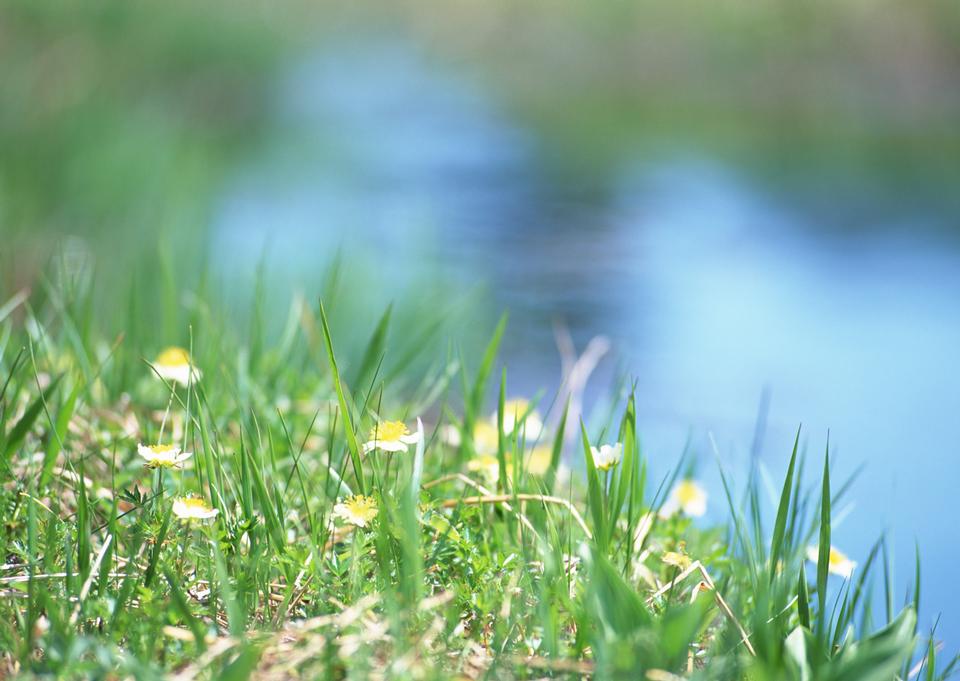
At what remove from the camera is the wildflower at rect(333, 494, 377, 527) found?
1.00m

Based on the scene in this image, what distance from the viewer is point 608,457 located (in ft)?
3.91

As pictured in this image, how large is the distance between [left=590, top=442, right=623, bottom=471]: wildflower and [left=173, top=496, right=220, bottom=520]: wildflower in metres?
0.41

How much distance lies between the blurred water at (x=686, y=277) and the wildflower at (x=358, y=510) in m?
1.49

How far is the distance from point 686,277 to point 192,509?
4.72m

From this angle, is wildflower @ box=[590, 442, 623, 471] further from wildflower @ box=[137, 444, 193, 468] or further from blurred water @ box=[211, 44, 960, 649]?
blurred water @ box=[211, 44, 960, 649]

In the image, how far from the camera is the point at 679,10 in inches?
424

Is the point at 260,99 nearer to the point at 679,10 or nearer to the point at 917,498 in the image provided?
the point at 679,10

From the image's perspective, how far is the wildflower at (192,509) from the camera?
99 centimetres

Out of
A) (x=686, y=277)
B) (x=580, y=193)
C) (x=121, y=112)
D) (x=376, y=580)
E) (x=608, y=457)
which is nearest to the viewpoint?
(x=376, y=580)

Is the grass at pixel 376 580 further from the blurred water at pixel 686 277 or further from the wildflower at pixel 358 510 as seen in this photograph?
the blurred water at pixel 686 277

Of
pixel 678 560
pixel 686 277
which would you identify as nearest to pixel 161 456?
pixel 678 560

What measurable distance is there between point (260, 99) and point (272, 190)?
7.05 feet

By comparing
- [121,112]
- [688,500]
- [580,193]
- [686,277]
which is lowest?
[686,277]

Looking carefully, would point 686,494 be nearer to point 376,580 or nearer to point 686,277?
point 376,580
